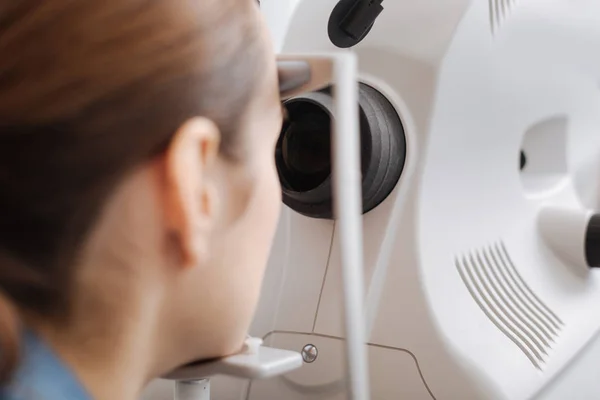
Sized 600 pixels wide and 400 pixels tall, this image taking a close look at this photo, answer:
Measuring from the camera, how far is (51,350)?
0.31m

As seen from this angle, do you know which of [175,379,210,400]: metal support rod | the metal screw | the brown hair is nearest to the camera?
the brown hair

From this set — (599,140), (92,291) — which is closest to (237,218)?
(92,291)

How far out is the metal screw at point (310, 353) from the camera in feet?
1.88

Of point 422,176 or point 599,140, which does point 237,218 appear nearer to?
point 422,176

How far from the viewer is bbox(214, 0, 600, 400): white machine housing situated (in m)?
0.54

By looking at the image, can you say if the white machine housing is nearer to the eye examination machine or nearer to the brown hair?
the eye examination machine

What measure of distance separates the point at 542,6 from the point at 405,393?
0.34 m

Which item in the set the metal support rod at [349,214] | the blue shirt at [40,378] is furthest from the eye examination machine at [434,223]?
the blue shirt at [40,378]

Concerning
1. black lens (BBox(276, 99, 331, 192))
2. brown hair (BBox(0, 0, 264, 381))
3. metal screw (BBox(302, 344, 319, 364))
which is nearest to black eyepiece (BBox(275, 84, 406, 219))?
black lens (BBox(276, 99, 331, 192))

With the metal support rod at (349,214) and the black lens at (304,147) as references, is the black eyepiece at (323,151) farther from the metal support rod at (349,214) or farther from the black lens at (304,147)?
the metal support rod at (349,214)

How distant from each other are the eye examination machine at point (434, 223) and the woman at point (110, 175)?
185 mm

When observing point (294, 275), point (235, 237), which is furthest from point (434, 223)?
point (235, 237)

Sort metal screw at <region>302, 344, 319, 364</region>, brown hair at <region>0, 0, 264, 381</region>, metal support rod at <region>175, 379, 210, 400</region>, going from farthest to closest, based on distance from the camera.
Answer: metal screw at <region>302, 344, 319, 364</region> < metal support rod at <region>175, 379, 210, 400</region> < brown hair at <region>0, 0, 264, 381</region>

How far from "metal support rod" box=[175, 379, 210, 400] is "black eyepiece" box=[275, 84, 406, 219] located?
6.2 inches
